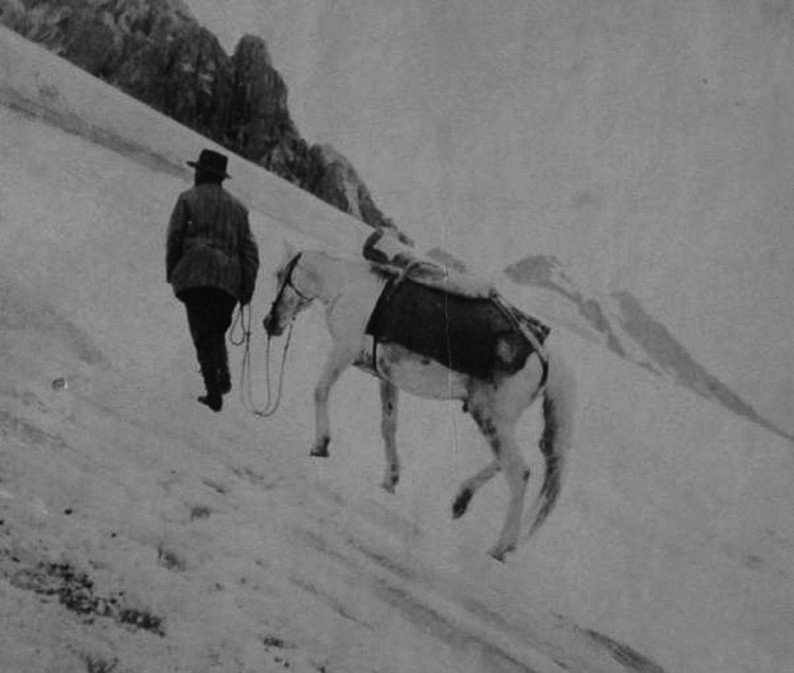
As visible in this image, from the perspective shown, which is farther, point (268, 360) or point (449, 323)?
point (449, 323)

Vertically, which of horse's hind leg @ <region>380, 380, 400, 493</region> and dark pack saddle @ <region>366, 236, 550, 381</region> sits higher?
dark pack saddle @ <region>366, 236, 550, 381</region>

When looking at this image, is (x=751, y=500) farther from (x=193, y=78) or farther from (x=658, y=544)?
(x=193, y=78)

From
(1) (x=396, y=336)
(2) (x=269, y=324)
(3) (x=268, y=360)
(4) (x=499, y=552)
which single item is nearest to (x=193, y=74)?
(2) (x=269, y=324)

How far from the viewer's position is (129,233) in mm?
4188

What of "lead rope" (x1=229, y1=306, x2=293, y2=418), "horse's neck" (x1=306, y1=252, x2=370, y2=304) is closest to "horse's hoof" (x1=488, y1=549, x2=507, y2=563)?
"lead rope" (x1=229, y1=306, x2=293, y2=418)

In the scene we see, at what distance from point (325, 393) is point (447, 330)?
1.99 ft

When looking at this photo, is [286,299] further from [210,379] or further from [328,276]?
[210,379]

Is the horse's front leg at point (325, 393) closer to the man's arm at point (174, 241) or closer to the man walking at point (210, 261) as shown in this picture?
the man walking at point (210, 261)

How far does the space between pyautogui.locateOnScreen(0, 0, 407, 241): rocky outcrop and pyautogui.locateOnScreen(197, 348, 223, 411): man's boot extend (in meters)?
0.87

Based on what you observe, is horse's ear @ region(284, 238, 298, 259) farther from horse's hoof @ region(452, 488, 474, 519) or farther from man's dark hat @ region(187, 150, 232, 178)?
horse's hoof @ region(452, 488, 474, 519)

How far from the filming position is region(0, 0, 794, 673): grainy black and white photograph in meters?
3.79

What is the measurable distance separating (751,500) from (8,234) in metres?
3.57

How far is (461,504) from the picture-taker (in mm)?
4438

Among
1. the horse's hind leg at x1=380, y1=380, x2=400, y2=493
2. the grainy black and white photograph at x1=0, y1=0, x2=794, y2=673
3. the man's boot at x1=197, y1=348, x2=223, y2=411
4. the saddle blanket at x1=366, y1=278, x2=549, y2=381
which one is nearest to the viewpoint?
the grainy black and white photograph at x1=0, y1=0, x2=794, y2=673
